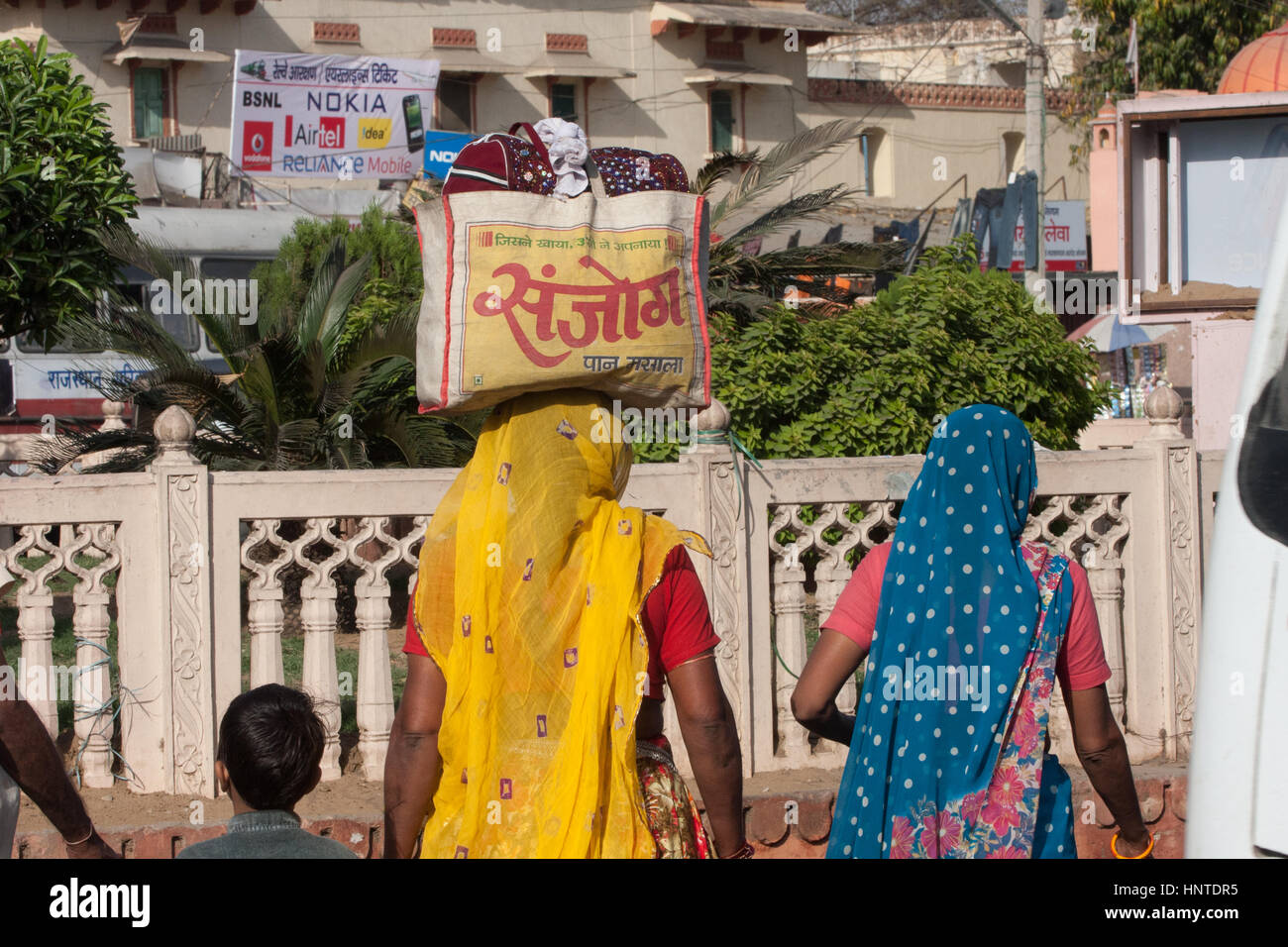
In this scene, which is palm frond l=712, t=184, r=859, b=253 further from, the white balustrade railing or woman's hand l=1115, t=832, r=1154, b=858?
woman's hand l=1115, t=832, r=1154, b=858

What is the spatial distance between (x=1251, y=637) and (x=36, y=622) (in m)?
4.01

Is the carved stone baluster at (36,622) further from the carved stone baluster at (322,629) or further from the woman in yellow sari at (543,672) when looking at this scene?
the woman in yellow sari at (543,672)

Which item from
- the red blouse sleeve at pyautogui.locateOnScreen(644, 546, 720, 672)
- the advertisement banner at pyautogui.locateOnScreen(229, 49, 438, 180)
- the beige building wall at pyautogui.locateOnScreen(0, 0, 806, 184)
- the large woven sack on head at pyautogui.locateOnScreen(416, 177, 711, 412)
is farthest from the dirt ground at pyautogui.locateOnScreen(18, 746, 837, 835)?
the beige building wall at pyautogui.locateOnScreen(0, 0, 806, 184)

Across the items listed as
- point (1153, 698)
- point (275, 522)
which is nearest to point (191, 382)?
point (275, 522)

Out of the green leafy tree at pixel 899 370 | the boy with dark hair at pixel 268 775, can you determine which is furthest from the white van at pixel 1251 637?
the green leafy tree at pixel 899 370

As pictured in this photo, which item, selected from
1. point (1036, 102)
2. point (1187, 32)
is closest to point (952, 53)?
point (1187, 32)

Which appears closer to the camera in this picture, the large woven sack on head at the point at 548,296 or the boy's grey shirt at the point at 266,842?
the boy's grey shirt at the point at 266,842

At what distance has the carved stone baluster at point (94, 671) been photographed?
492 centimetres

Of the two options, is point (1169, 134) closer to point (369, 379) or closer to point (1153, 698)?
point (1153, 698)

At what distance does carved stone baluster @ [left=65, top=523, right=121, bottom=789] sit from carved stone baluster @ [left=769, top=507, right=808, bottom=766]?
2317 millimetres

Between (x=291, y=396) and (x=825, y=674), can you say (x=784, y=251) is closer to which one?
(x=291, y=396)

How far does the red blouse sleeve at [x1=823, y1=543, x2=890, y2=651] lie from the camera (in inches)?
125

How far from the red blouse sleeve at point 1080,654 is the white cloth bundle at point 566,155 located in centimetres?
133

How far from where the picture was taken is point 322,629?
5.00m
